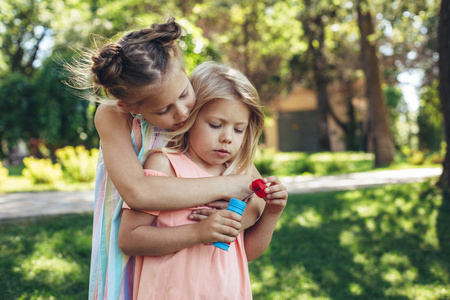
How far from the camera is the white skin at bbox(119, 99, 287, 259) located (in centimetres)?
138

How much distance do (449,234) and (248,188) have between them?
14.9 feet

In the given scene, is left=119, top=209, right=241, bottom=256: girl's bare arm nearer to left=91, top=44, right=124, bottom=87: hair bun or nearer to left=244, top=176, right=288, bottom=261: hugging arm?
left=244, top=176, right=288, bottom=261: hugging arm

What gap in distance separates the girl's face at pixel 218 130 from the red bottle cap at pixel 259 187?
0.56ft

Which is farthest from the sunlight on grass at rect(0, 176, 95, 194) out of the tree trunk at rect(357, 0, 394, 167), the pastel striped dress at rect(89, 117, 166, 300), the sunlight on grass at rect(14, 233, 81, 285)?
the tree trunk at rect(357, 0, 394, 167)

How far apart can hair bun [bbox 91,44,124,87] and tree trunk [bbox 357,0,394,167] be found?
1160 cm

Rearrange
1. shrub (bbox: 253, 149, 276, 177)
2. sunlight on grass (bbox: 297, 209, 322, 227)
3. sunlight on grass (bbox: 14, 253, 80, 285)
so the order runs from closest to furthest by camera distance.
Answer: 1. sunlight on grass (bbox: 14, 253, 80, 285)
2. sunlight on grass (bbox: 297, 209, 322, 227)
3. shrub (bbox: 253, 149, 276, 177)

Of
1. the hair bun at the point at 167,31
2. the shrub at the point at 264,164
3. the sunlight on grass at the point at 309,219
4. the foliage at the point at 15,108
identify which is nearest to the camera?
the hair bun at the point at 167,31

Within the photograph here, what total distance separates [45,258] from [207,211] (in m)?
2.72

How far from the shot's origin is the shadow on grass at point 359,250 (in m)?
3.82

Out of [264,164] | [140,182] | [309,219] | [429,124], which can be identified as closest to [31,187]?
[264,164]

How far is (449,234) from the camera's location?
5133mm

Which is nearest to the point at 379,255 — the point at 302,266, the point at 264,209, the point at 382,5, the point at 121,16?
the point at 302,266

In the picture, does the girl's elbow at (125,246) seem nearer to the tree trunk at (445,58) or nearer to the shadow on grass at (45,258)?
the shadow on grass at (45,258)

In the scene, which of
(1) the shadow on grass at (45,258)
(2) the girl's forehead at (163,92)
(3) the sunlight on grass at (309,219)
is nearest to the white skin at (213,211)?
(2) the girl's forehead at (163,92)
